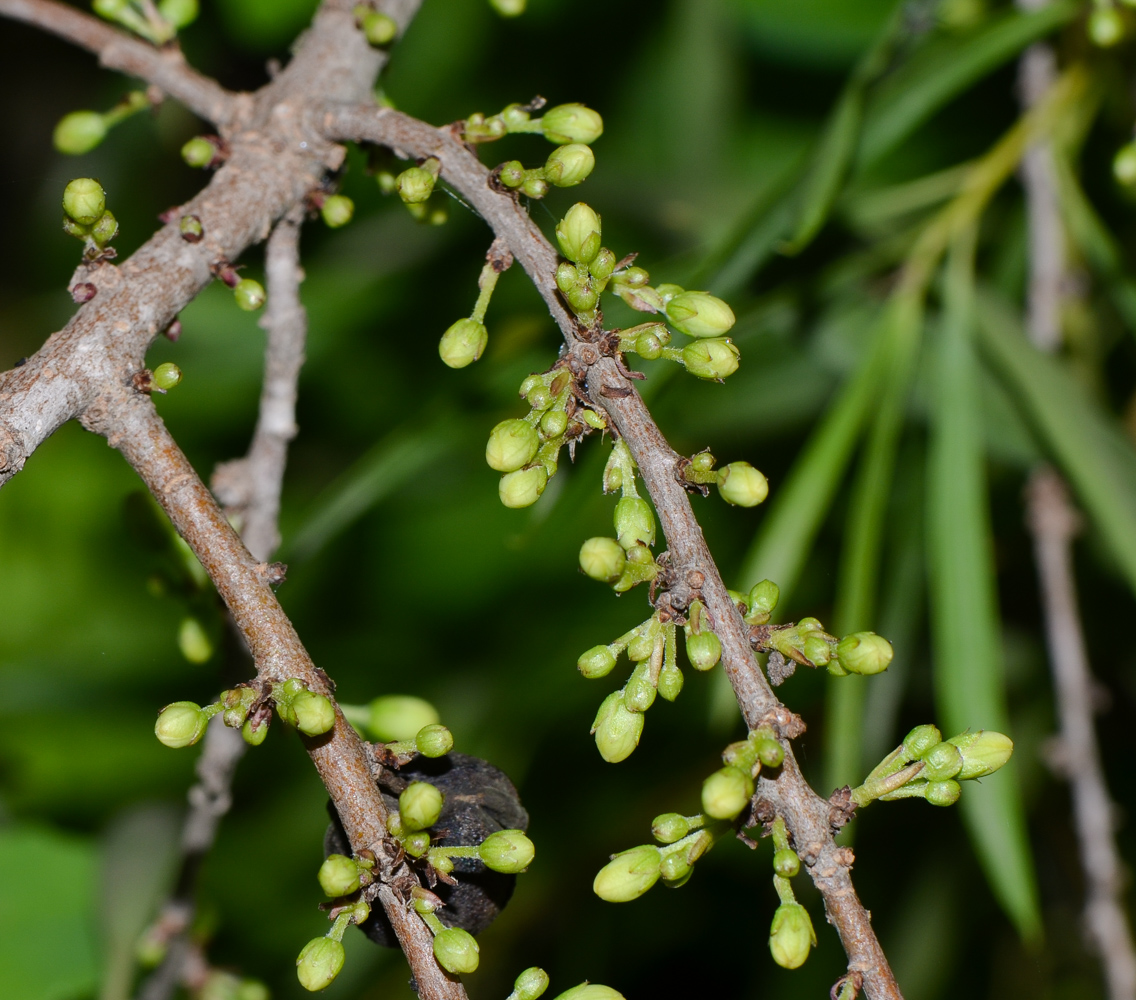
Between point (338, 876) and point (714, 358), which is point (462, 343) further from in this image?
point (338, 876)

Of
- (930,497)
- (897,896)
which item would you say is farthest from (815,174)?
(897,896)

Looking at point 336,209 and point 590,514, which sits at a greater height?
point 590,514

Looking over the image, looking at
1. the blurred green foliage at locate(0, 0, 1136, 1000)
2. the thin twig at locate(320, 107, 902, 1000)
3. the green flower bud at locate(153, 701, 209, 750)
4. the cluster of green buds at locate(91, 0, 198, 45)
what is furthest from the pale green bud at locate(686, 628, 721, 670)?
the blurred green foliage at locate(0, 0, 1136, 1000)

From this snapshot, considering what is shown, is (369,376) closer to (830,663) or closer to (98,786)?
(98,786)

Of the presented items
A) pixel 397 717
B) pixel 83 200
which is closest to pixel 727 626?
pixel 397 717

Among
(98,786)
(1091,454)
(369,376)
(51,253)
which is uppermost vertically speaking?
(51,253)
